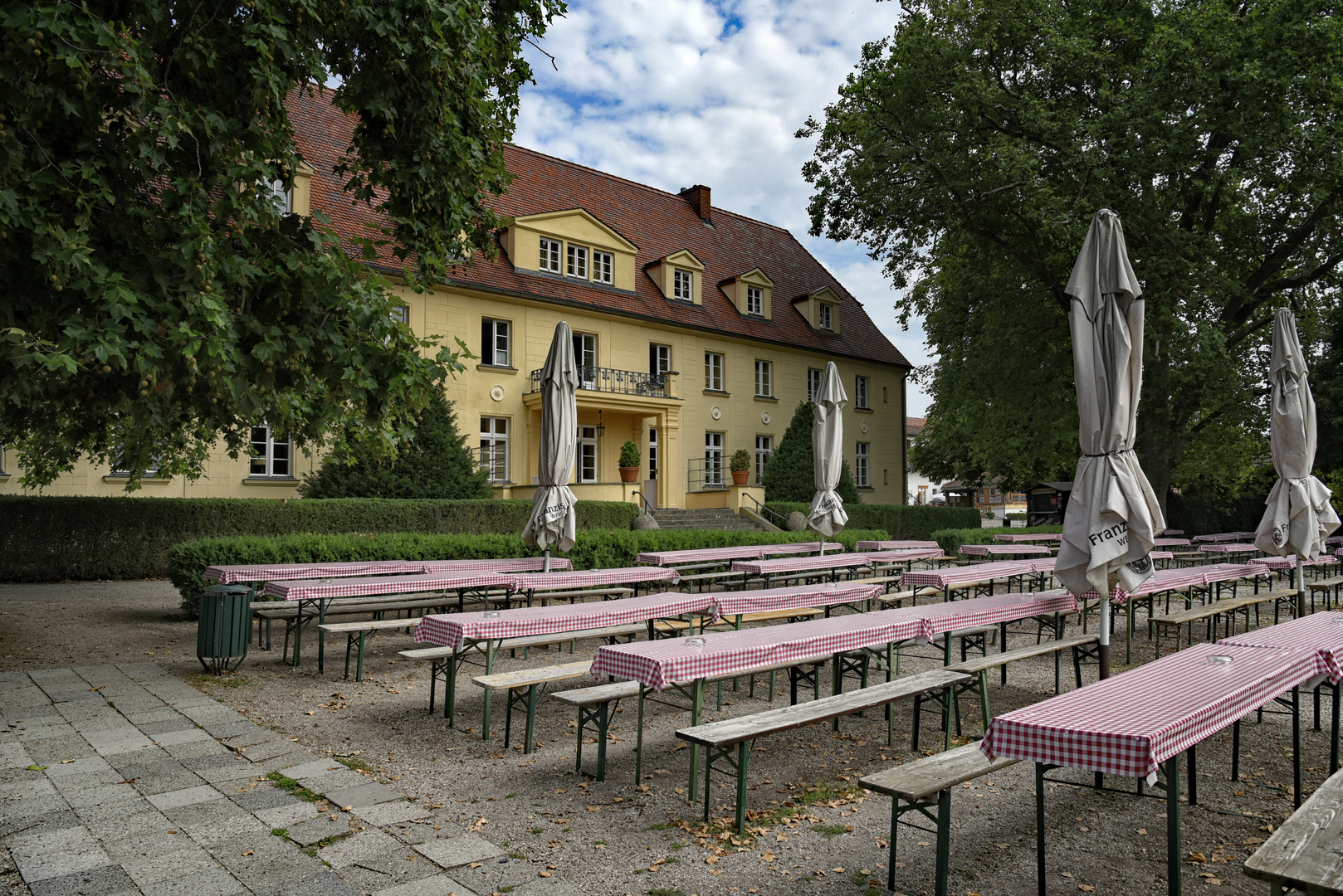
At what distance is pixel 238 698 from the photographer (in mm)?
7402

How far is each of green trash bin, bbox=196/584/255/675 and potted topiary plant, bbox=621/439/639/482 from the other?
56.0ft

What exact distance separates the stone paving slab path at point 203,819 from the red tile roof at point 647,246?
1737cm

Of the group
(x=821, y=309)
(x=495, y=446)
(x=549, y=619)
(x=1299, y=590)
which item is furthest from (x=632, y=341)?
(x=549, y=619)

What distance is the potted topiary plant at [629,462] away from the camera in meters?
25.2

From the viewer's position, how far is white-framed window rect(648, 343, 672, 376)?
28.1 m

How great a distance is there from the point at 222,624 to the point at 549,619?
143 inches

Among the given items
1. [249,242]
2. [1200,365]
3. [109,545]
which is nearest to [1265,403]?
[1200,365]

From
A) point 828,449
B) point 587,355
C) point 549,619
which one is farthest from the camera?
point 587,355

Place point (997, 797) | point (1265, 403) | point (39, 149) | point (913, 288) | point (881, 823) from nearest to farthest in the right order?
point (881, 823) < point (997, 797) < point (39, 149) < point (1265, 403) < point (913, 288)

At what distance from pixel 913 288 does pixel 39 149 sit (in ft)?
84.2

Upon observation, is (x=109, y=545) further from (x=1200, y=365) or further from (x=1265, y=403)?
(x=1265, y=403)

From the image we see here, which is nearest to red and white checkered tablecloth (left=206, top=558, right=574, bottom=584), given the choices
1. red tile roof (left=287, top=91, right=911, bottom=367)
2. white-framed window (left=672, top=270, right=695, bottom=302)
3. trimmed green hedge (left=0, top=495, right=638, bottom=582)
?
trimmed green hedge (left=0, top=495, right=638, bottom=582)

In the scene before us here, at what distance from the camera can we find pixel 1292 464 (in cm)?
1043

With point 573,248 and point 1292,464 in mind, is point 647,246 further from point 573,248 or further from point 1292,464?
point 1292,464
